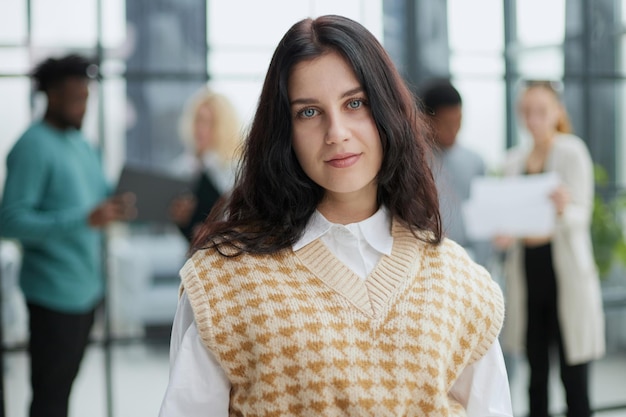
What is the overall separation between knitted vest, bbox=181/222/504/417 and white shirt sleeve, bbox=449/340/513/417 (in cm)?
3

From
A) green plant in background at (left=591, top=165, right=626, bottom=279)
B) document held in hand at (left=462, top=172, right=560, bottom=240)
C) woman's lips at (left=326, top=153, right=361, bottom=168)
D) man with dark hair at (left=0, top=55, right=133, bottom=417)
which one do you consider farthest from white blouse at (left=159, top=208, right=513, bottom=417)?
green plant in background at (left=591, top=165, right=626, bottom=279)

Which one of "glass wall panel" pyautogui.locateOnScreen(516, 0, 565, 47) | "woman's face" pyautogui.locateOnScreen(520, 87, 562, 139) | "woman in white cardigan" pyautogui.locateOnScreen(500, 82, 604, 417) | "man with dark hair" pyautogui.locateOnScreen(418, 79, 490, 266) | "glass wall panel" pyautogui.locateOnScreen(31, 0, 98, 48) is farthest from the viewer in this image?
"glass wall panel" pyautogui.locateOnScreen(516, 0, 565, 47)

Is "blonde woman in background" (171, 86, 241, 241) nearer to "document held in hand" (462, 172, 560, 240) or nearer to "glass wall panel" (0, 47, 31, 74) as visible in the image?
"glass wall panel" (0, 47, 31, 74)

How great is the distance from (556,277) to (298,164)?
2459 millimetres

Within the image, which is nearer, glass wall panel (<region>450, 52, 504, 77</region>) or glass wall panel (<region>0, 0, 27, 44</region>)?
glass wall panel (<region>0, 0, 27, 44</region>)

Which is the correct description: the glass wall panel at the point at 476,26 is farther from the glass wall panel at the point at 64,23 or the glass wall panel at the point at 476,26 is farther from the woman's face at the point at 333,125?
the woman's face at the point at 333,125

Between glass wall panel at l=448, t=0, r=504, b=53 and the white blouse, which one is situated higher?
glass wall panel at l=448, t=0, r=504, b=53

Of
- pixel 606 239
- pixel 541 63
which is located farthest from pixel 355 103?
pixel 606 239

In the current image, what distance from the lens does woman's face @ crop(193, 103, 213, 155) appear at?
351 centimetres

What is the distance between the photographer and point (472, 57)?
417 cm

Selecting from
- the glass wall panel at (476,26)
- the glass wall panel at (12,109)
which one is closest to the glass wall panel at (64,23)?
the glass wall panel at (12,109)

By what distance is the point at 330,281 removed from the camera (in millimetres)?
1406

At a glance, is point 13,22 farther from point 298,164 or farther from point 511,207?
point 298,164

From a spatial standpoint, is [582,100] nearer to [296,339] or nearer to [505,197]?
[505,197]
